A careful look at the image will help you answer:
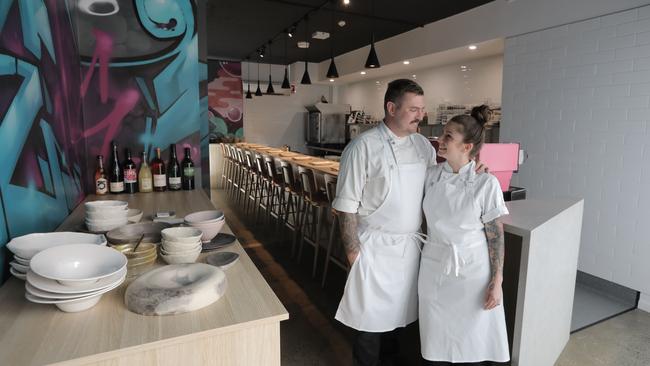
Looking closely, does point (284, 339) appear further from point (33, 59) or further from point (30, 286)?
point (33, 59)

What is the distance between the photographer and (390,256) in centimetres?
185

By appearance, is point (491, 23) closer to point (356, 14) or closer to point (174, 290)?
point (356, 14)

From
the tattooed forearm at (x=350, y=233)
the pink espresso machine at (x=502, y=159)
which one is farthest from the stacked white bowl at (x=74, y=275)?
the pink espresso machine at (x=502, y=159)

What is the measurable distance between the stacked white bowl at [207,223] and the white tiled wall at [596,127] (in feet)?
11.4

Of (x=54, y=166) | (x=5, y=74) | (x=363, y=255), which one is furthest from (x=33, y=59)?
(x=363, y=255)

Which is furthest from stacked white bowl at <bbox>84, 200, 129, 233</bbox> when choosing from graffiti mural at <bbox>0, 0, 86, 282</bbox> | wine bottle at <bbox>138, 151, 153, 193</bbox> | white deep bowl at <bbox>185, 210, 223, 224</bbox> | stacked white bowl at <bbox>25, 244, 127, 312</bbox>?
wine bottle at <bbox>138, 151, 153, 193</bbox>

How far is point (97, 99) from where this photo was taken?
103 inches

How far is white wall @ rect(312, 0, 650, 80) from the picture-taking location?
3590 millimetres

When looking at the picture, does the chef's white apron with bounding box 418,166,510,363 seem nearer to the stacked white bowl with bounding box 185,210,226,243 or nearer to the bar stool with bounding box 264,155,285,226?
the stacked white bowl with bounding box 185,210,226,243

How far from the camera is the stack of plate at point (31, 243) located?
115 cm

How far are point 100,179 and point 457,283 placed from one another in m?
2.29

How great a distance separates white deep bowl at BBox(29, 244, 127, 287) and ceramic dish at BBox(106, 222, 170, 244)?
0.31 m

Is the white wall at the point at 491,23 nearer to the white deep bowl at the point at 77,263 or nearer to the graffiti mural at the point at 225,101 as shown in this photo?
the graffiti mural at the point at 225,101

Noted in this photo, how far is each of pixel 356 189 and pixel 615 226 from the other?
2.93m
